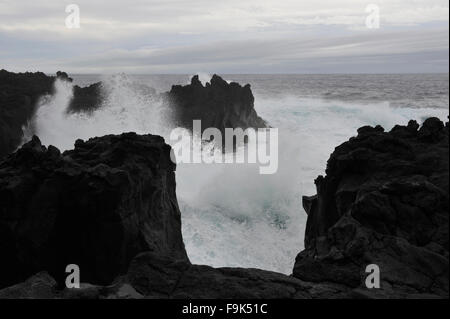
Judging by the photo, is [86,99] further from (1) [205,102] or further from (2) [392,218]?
(2) [392,218]

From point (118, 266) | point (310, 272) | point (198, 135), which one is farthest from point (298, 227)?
point (198, 135)

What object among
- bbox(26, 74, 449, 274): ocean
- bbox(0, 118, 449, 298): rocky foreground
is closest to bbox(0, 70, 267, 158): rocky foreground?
bbox(26, 74, 449, 274): ocean

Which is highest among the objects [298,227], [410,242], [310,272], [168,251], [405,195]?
[405,195]

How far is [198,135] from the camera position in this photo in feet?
103

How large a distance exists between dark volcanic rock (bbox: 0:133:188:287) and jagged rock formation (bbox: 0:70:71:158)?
50.2 ft

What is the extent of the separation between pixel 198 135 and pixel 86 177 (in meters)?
22.2

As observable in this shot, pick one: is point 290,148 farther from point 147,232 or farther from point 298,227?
point 147,232

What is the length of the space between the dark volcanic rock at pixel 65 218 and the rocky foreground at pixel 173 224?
2 centimetres

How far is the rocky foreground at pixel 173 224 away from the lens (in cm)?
652

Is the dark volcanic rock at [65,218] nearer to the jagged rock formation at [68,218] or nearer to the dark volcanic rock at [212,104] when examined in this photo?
the jagged rock formation at [68,218]

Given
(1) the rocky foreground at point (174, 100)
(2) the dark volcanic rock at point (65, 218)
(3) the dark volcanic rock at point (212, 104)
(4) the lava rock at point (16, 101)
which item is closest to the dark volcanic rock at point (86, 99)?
(1) the rocky foreground at point (174, 100)

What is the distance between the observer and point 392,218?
7.34m
